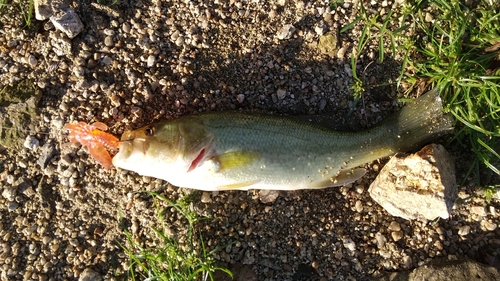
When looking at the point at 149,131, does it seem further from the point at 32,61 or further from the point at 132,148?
the point at 32,61

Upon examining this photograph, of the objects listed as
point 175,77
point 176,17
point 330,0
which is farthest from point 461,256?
point 176,17

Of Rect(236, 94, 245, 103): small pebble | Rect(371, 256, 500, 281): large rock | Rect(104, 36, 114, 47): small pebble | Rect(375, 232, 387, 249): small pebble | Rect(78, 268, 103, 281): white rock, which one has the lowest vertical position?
Rect(371, 256, 500, 281): large rock

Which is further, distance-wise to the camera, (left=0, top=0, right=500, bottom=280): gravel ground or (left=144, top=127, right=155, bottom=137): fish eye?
(left=0, top=0, right=500, bottom=280): gravel ground

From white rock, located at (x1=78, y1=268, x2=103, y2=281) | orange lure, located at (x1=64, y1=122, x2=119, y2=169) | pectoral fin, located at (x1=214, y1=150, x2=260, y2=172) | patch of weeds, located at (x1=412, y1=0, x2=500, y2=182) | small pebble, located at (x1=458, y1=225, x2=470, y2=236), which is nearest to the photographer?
pectoral fin, located at (x1=214, y1=150, x2=260, y2=172)

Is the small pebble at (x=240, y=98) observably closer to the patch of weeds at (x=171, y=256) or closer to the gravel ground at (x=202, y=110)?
the gravel ground at (x=202, y=110)

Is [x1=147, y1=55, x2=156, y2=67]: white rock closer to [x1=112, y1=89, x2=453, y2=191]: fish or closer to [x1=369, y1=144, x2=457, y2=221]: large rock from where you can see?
[x1=112, y1=89, x2=453, y2=191]: fish

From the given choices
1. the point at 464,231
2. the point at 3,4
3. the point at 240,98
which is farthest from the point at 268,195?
the point at 3,4

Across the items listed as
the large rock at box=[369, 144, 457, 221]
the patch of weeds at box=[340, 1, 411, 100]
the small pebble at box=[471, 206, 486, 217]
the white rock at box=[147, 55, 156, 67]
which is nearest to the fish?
the large rock at box=[369, 144, 457, 221]

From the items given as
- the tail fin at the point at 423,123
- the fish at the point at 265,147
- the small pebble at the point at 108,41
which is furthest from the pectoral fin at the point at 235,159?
the small pebble at the point at 108,41
